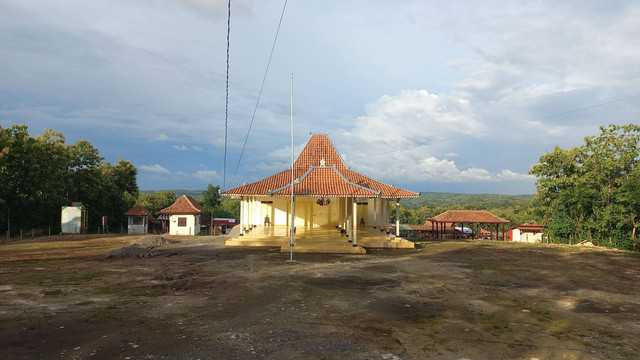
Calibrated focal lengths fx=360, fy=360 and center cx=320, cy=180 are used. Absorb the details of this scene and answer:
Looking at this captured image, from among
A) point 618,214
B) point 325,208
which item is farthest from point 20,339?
point 618,214

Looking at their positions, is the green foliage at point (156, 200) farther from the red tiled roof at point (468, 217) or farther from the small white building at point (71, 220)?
the red tiled roof at point (468, 217)

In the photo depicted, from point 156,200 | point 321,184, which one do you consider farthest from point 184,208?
point 321,184

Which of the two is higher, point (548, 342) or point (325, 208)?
point (325, 208)

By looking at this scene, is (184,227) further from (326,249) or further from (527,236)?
(527,236)

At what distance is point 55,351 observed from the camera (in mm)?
5117

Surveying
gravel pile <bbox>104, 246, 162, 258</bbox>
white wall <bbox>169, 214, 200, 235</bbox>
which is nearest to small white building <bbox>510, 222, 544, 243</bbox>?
white wall <bbox>169, 214, 200, 235</bbox>

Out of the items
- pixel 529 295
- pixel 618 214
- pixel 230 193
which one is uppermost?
pixel 230 193

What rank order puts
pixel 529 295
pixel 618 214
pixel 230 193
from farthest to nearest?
pixel 618 214 < pixel 230 193 < pixel 529 295

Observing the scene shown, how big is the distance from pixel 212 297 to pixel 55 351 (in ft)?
11.6

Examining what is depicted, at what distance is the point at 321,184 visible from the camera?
18.2 m

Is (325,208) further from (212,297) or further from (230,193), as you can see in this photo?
(212,297)

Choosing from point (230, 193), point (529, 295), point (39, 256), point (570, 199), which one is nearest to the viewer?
point (529, 295)

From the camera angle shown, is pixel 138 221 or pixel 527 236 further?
pixel 138 221

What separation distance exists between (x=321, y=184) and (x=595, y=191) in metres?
19.0
